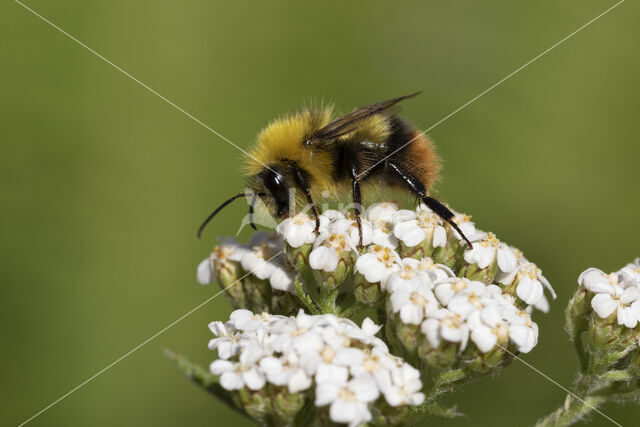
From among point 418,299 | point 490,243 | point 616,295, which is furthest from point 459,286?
point 616,295

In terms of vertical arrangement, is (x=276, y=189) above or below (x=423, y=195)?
above

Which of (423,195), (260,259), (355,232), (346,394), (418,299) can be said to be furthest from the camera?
(260,259)

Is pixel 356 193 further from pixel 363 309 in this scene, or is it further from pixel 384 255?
pixel 363 309

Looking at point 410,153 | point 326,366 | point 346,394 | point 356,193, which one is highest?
point 410,153

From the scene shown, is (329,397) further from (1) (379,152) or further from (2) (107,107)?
(2) (107,107)

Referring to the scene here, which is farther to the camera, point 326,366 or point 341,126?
point 341,126

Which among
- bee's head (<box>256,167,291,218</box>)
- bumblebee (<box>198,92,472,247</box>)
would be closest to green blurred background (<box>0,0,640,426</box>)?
bumblebee (<box>198,92,472,247</box>)

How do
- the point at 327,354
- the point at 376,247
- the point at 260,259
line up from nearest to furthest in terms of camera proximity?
the point at 327,354 < the point at 376,247 < the point at 260,259

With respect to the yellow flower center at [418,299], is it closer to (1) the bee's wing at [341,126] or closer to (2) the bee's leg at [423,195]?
(2) the bee's leg at [423,195]
